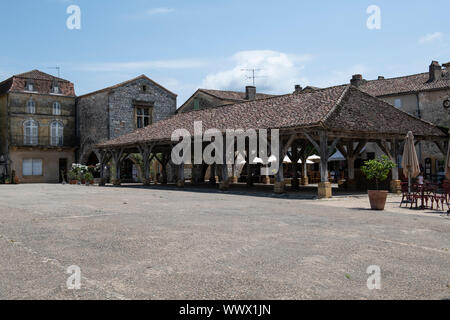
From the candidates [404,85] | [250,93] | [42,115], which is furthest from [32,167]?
[404,85]

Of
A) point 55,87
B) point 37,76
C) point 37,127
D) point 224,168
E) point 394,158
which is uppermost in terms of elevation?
point 37,76

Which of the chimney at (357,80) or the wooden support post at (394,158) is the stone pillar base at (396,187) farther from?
the chimney at (357,80)

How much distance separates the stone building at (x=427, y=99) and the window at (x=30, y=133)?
2583 cm

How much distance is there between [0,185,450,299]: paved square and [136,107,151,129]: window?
83.4 ft

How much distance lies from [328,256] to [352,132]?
11.5 metres

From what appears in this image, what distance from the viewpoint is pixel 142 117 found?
115ft

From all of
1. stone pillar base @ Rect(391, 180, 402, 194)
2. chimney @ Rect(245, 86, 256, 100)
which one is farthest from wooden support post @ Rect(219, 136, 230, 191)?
chimney @ Rect(245, 86, 256, 100)

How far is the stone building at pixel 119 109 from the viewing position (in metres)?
33.0

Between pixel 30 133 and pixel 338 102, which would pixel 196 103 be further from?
pixel 338 102

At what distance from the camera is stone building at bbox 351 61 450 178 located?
28.8 m

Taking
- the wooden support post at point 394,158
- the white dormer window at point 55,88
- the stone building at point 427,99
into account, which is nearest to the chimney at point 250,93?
the stone building at point 427,99

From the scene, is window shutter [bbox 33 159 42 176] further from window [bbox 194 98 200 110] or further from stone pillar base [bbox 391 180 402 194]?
stone pillar base [bbox 391 180 402 194]

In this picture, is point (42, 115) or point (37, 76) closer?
point (42, 115)

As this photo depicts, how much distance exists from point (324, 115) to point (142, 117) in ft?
71.9
